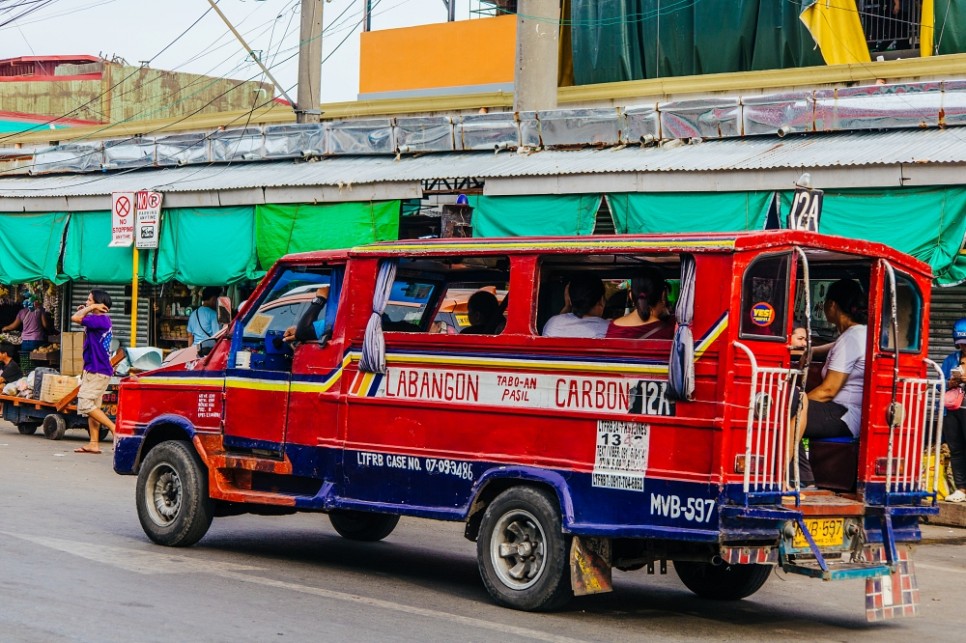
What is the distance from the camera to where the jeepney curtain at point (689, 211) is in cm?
1388

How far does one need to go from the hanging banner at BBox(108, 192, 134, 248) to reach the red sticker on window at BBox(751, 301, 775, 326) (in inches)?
562

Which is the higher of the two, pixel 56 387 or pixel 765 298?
pixel 765 298

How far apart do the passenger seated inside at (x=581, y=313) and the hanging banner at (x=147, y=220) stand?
1275cm

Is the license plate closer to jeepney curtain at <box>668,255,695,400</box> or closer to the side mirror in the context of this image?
jeepney curtain at <box>668,255,695,400</box>

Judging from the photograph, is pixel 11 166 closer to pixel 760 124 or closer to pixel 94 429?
pixel 94 429

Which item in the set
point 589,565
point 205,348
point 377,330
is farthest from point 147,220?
point 589,565

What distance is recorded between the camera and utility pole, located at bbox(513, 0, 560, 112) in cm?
1756

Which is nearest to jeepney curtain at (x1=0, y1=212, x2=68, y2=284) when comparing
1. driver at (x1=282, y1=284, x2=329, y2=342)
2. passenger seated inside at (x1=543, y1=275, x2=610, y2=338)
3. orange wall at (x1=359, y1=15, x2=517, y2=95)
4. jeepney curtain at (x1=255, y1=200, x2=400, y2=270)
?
jeepney curtain at (x1=255, y1=200, x2=400, y2=270)

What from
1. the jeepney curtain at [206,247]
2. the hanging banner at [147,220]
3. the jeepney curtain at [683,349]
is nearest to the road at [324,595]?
the jeepney curtain at [683,349]

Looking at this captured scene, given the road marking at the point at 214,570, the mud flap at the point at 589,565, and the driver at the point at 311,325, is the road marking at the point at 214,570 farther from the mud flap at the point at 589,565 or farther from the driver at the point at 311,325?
the driver at the point at 311,325

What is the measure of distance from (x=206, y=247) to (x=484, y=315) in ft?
38.0

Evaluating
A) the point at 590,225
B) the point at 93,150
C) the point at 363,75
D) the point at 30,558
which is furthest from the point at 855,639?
the point at 363,75

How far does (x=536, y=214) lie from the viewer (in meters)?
15.9

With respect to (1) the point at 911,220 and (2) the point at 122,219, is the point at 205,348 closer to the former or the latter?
(1) the point at 911,220
